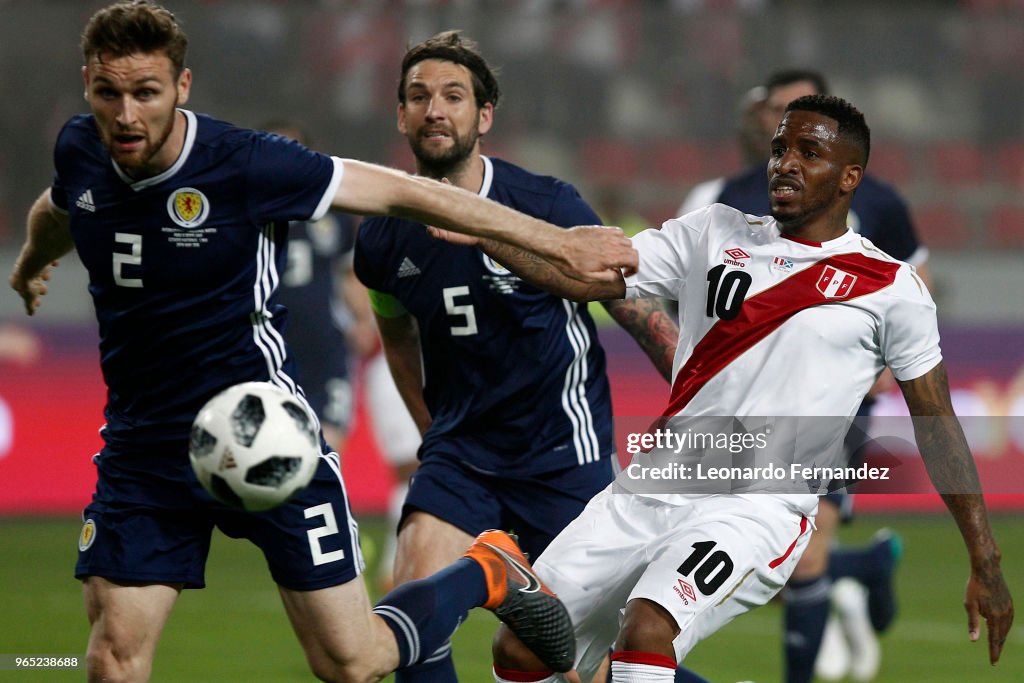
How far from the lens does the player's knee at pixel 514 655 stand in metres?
4.67

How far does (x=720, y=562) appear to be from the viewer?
4320 mm

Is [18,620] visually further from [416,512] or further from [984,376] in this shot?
[984,376]

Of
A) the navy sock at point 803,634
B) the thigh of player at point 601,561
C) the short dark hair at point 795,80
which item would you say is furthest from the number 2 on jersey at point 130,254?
the short dark hair at point 795,80

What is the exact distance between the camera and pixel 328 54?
1490 centimetres

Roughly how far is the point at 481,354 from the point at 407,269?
38cm

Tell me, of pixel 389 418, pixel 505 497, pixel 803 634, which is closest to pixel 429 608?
pixel 505 497

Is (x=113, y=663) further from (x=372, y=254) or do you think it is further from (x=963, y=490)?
(x=963, y=490)

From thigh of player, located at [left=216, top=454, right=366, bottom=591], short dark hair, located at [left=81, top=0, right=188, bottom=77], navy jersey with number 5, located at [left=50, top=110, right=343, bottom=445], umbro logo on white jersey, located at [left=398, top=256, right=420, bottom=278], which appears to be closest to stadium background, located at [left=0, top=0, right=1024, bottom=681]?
umbro logo on white jersey, located at [left=398, top=256, right=420, bottom=278]

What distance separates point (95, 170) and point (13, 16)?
11.0 meters

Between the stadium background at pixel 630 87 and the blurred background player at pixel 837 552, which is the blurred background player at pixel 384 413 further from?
the stadium background at pixel 630 87

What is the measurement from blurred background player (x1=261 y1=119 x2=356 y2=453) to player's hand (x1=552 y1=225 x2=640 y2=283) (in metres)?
3.54

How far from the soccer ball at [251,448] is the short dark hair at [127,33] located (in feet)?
3.11

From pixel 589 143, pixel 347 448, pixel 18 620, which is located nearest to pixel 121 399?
pixel 18 620

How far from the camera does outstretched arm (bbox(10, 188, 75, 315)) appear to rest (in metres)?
4.70
